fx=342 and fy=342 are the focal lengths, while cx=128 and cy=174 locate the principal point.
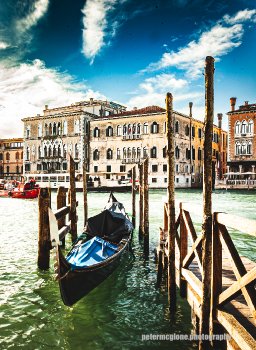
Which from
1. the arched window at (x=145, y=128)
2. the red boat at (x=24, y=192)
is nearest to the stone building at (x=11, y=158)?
the arched window at (x=145, y=128)

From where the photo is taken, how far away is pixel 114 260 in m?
5.27

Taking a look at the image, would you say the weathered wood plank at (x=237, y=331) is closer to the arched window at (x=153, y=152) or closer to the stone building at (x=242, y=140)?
the stone building at (x=242, y=140)

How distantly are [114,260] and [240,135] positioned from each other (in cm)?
2775

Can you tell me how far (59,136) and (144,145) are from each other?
9928mm

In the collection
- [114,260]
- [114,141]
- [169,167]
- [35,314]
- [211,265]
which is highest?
[114,141]

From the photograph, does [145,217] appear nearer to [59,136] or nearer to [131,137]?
[131,137]

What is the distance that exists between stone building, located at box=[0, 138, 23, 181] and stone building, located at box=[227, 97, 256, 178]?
30021mm

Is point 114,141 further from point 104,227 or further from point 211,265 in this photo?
point 211,265

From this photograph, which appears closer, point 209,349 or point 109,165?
point 209,349

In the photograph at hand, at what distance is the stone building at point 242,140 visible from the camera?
30000 mm

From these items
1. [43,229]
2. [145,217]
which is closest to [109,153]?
[145,217]

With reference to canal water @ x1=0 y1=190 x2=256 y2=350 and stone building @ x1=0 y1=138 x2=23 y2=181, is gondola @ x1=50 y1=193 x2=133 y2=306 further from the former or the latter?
stone building @ x1=0 y1=138 x2=23 y2=181

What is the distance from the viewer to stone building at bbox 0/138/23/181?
48556 millimetres

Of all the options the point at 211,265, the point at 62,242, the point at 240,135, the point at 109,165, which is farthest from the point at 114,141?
the point at 211,265
